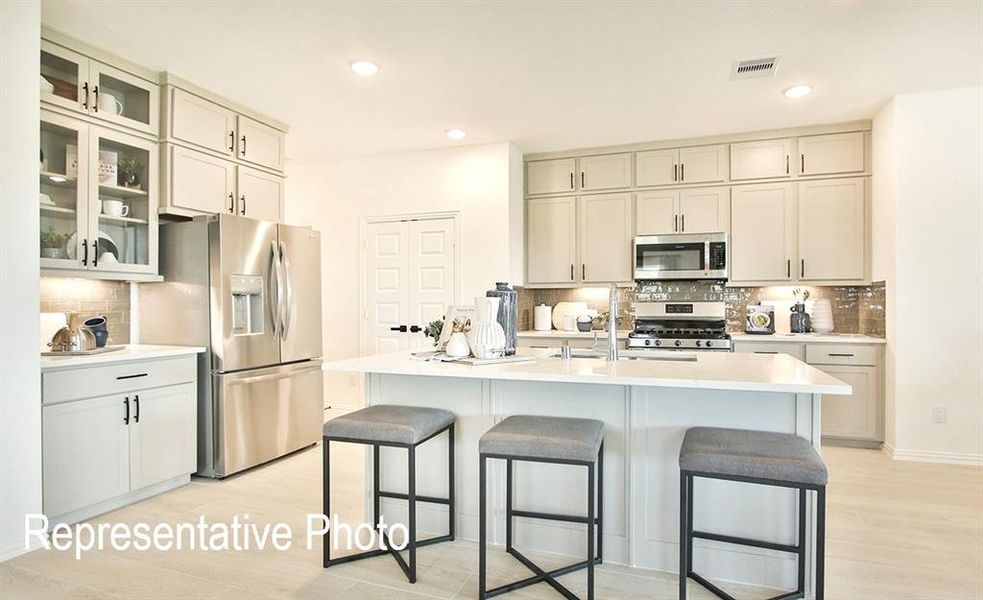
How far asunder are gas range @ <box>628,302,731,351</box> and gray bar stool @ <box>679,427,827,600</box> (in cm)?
247

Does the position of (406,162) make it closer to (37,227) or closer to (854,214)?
(37,227)

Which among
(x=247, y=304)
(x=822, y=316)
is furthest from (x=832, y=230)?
(x=247, y=304)

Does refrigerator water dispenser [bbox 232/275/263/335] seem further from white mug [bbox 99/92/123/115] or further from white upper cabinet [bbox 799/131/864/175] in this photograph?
white upper cabinet [bbox 799/131/864/175]

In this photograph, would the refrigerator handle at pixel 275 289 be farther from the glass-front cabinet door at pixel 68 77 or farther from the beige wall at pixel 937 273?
the beige wall at pixel 937 273

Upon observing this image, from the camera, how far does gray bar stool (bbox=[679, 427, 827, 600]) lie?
1775 mm

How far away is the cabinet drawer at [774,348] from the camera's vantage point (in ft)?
14.4

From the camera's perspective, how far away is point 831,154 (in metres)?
4.55

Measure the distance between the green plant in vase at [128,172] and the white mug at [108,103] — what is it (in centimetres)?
28

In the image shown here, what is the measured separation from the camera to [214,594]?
7.19 feet

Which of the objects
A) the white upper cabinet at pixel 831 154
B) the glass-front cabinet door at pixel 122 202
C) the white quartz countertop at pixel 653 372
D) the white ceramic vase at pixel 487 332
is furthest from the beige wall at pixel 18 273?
the white upper cabinet at pixel 831 154

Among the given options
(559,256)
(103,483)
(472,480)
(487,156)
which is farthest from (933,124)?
(103,483)

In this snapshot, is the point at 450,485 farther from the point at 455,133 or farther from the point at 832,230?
the point at 832,230

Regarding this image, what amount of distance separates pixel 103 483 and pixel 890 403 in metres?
5.10

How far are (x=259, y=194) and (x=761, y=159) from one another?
4.09 m
